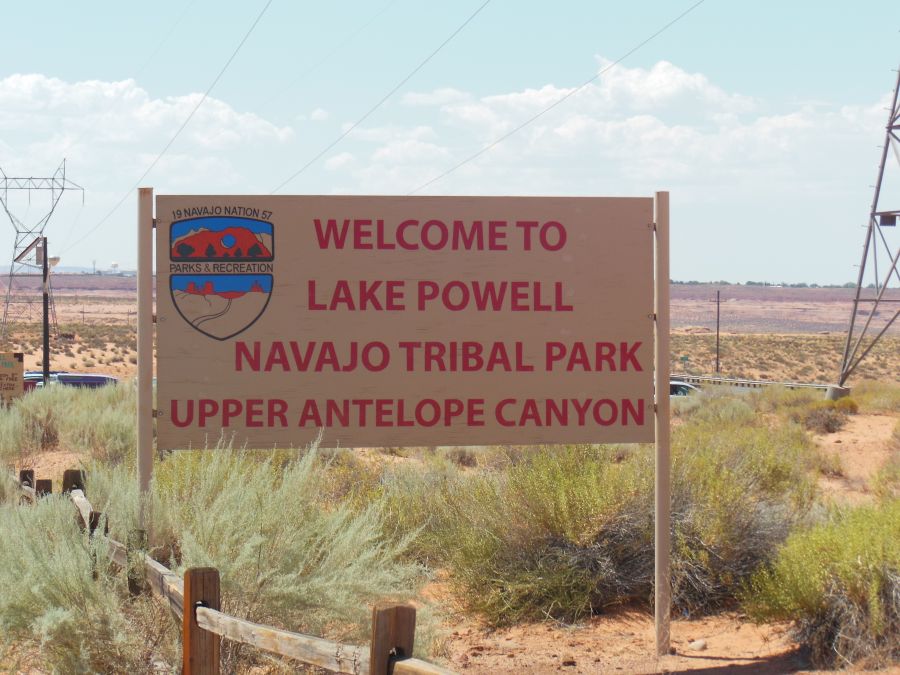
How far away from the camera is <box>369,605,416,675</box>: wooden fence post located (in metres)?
3.79

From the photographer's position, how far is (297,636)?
4090 millimetres

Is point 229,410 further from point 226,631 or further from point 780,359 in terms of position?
point 780,359

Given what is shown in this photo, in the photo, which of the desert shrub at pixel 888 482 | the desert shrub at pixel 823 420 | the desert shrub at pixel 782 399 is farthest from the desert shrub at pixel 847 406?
the desert shrub at pixel 888 482

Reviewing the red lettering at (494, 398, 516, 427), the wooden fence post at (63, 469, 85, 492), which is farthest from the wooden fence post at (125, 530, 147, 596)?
the red lettering at (494, 398, 516, 427)

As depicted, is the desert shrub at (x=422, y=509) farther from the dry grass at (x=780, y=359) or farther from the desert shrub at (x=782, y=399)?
the dry grass at (x=780, y=359)

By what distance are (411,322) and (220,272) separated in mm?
1299

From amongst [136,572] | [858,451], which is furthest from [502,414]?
[858,451]

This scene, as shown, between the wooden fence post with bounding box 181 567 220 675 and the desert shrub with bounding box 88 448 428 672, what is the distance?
609 mm

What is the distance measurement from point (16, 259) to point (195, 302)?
34013 millimetres

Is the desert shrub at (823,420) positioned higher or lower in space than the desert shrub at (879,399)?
lower

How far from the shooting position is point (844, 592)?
631cm

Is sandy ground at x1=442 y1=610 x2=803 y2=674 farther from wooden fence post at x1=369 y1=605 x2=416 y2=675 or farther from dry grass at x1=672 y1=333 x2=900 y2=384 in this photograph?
dry grass at x1=672 y1=333 x2=900 y2=384

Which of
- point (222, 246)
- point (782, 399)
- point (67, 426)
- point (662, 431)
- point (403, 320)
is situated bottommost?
point (782, 399)

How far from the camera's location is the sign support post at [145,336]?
6.43 m
